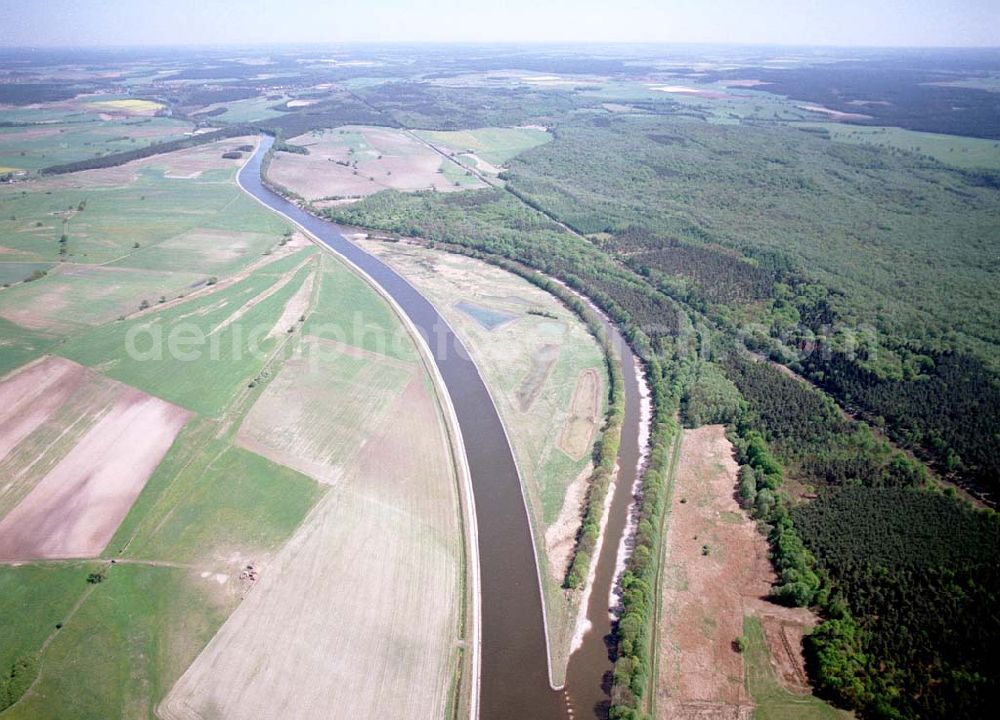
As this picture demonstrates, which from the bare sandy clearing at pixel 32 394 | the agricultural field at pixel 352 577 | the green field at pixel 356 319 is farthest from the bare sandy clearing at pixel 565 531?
the bare sandy clearing at pixel 32 394

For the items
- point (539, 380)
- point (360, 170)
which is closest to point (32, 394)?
point (539, 380)

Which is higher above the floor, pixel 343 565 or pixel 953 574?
pixel 953 574

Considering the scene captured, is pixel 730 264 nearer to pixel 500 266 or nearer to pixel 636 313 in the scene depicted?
pixel 636 313

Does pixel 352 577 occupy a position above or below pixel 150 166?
below

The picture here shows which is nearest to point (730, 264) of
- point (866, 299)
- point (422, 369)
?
point (866, 299)

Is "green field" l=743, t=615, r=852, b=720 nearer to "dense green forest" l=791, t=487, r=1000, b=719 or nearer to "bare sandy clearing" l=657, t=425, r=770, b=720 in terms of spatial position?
"bare sandy clearing" l=657, t=425, r=770, b=720

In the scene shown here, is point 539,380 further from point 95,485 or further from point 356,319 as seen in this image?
point 95,485
